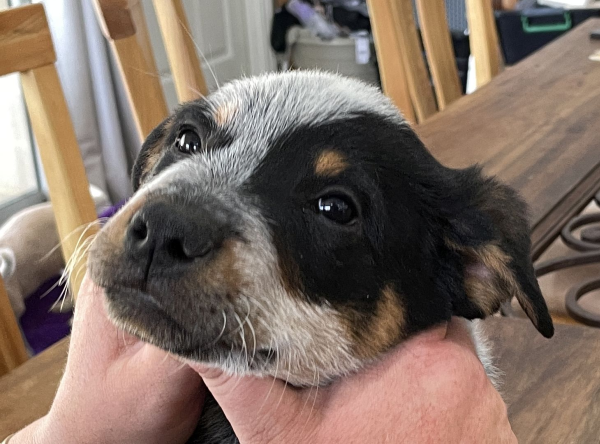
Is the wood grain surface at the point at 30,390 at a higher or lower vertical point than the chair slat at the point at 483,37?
lower

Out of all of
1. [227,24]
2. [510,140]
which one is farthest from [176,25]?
[227,24]

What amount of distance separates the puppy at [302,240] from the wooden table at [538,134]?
615 millimetres

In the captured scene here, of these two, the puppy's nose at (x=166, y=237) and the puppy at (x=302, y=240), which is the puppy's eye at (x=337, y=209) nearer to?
the puppy at (x=302, y=240)

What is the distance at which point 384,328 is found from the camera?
3.07 ft

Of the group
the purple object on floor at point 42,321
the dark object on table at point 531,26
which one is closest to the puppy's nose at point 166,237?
the purple object on floor at point 42,321

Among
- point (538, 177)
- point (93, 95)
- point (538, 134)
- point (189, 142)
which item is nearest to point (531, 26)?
point (538, 134)

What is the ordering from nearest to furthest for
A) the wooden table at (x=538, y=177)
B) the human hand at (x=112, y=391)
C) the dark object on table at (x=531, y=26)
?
the human hand at (x=112, y=391) < the wooden table at (x=538, y=177) < the dark object on table at (x=531, y=26)

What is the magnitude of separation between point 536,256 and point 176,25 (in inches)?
42.6

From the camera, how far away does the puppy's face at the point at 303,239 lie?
0.75m

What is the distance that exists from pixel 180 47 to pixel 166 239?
123 centimetres

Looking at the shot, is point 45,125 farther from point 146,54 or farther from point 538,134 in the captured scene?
point 538,134

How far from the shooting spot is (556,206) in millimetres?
1638

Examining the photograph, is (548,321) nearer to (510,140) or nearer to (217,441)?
(217,441)

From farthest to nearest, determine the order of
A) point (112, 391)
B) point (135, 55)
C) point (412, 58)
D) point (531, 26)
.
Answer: point (531, 26) < point (412, 58) < point (135, 55) < point (112, 391)
